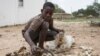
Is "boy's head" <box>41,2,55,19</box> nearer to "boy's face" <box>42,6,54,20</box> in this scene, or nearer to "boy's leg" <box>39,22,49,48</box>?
"boy's face" <box>42,6,54,20</box>

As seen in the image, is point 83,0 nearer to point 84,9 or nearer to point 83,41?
point 84,9

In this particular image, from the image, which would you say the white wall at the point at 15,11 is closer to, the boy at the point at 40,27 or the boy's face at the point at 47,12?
the boy at the point at 40,27

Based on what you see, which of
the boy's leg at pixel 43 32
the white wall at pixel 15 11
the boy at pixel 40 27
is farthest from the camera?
the white wall at pixel 15 11

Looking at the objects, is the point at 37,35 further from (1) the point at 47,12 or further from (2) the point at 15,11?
(2) the point at 15,11

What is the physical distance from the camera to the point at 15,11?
15180 millimetres

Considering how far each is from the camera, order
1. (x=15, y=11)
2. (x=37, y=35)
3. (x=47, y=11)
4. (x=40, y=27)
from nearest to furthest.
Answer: (x=47, y=11) → (x=40, y=27) → (x=37, y=35) → (x=15, y=11)

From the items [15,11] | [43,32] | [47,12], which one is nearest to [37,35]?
[43,32]

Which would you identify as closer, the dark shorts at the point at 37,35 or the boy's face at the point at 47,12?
the boy's face at the point at 47,12

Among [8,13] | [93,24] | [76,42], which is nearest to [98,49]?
[76,42]

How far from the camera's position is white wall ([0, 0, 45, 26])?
14409 millimetres

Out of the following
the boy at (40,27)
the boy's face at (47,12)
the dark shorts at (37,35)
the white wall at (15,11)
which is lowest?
the white wall at (15,11)

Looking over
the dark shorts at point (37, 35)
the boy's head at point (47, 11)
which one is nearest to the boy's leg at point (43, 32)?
the dark shorts at point (37, 35)

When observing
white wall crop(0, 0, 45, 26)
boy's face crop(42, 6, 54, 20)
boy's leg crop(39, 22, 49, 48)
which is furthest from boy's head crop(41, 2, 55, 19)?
white wall crop(0, 0, 45, 26)

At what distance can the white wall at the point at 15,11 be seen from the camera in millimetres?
14409
